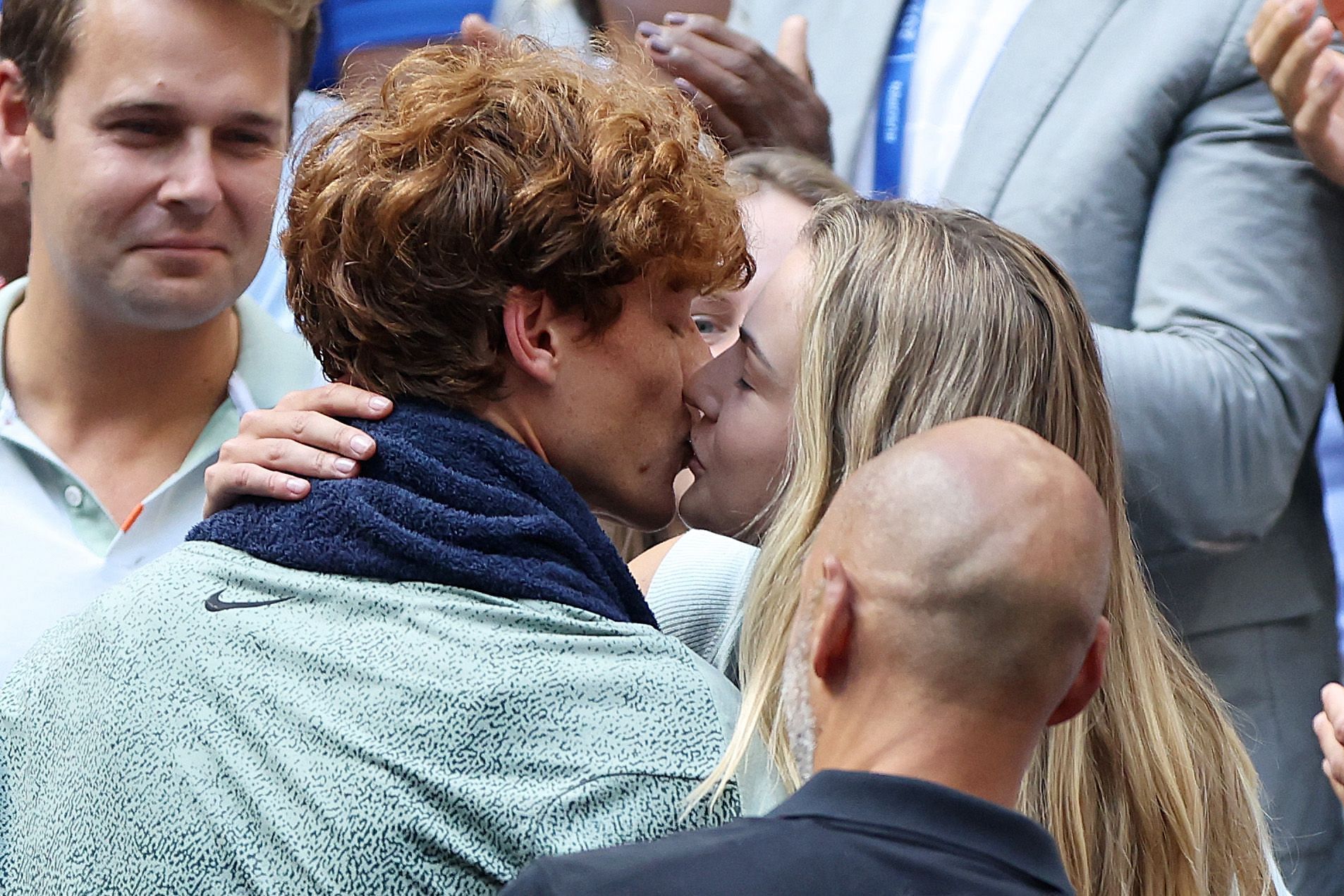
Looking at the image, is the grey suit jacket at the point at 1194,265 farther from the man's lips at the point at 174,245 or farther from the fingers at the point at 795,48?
the man's lips at the point at 174,245

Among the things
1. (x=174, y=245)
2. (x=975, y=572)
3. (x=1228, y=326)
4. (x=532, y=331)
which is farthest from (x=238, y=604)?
(x=1228, y=326)

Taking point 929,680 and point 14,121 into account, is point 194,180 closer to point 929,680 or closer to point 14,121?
point 14,121

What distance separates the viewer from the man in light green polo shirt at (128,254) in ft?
7.67

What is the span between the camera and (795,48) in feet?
9.89

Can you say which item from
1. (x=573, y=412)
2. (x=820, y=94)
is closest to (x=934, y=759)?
(x=573, y=412)

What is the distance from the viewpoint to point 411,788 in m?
1.32

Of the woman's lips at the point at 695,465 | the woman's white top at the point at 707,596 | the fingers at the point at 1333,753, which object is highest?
the woman's lips at the point at 695,465

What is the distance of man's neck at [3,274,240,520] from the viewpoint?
7.97ft

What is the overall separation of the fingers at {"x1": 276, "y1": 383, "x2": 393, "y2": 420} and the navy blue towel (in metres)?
0.01

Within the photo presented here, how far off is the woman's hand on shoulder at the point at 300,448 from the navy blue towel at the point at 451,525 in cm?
1

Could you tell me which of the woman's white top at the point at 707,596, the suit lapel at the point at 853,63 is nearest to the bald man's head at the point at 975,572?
the woman's white top at the point at 707,596

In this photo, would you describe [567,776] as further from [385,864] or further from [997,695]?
[997,695]

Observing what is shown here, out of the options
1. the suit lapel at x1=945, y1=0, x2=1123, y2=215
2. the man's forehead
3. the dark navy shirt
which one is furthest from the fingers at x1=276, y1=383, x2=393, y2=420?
the suit lapel at x1=945, y1=0, x2=1123, y2=215

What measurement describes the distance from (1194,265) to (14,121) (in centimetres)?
188
